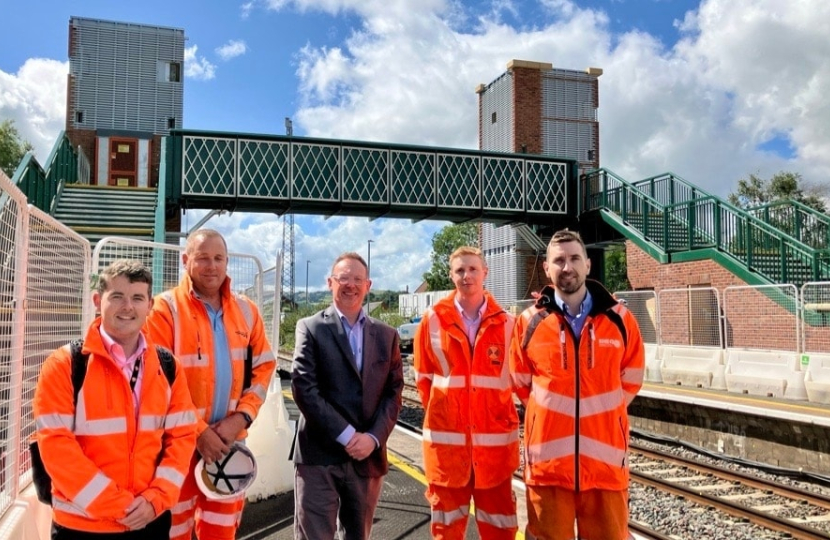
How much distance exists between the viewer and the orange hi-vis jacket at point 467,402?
3.95 m

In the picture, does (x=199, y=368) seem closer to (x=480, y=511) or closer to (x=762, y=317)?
(x=480, y=511)

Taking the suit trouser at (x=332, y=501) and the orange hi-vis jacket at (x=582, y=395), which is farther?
the suit trouser at (x=332, y=501)

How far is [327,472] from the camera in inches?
147

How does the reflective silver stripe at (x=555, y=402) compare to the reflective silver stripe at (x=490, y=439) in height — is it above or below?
above

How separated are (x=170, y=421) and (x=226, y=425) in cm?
53

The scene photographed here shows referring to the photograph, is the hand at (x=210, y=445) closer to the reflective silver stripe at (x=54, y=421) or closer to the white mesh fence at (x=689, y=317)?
the reflective silver stripe at (x=54, y=421)

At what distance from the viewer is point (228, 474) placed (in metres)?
3.54

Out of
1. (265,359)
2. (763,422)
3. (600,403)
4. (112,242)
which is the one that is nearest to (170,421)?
(265,359)

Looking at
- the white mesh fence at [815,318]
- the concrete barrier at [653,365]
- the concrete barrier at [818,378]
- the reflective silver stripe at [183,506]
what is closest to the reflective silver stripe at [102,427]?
the reflective silver stripe at [183,506]

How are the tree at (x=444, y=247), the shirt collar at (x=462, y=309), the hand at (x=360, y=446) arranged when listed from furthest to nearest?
the tree at (x=444, y=247), the shirt collar at (x=462, y=309), the hand at (x=360, y=446)

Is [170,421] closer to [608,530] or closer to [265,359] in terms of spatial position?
[265,359]

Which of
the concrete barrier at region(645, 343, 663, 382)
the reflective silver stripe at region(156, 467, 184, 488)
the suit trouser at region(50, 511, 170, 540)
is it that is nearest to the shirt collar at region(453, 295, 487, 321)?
the reflective silver stripe at region(156, 467, 184, 488)

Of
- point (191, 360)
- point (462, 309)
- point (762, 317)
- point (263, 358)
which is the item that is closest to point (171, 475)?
point (191, 360)

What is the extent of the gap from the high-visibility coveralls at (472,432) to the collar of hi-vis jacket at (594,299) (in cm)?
41
